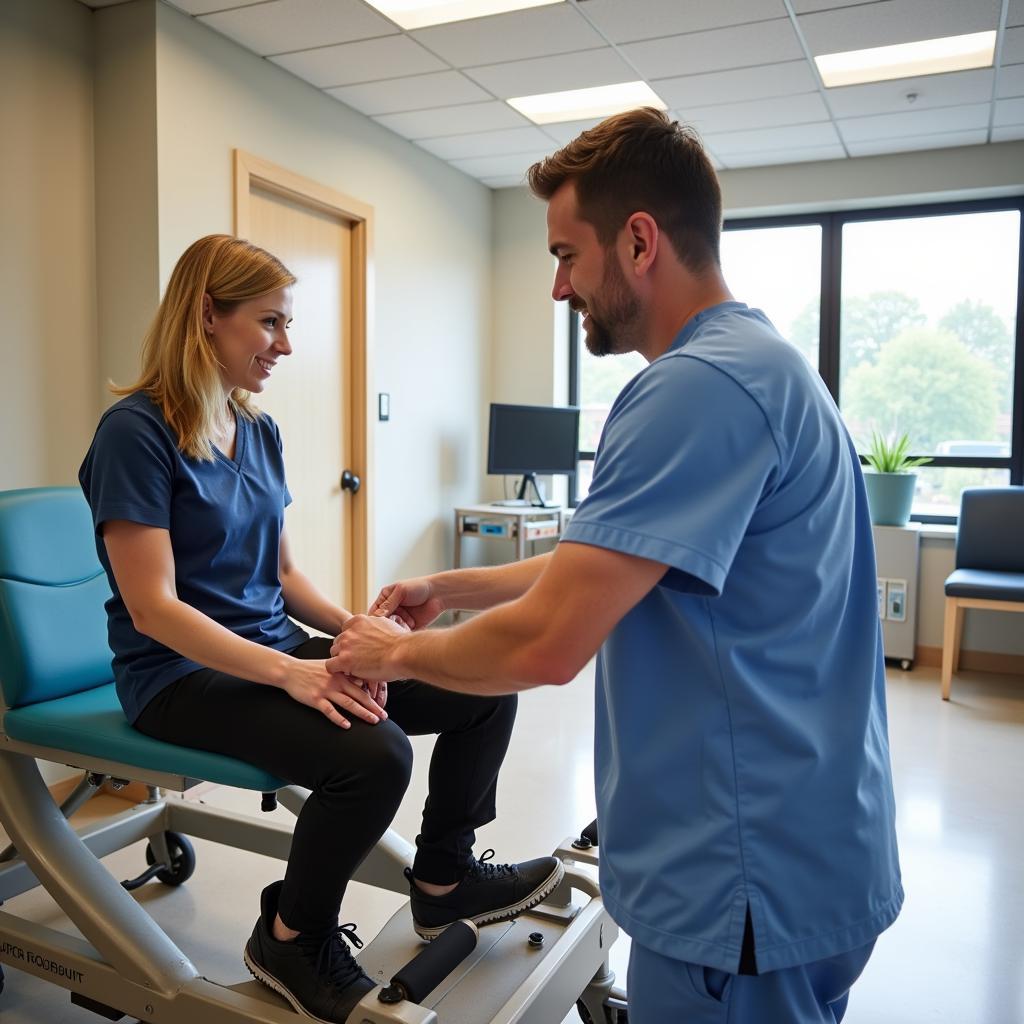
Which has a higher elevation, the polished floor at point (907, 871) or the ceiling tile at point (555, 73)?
the ceiling tile at point (555, 73)

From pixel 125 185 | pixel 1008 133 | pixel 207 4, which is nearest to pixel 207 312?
pixel 125 185

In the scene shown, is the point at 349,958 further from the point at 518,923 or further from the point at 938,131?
the point at 938,131

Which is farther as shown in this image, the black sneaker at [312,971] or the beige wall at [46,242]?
the beige wall at [46,242]

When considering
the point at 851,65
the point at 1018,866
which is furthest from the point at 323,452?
the point at 1018,866

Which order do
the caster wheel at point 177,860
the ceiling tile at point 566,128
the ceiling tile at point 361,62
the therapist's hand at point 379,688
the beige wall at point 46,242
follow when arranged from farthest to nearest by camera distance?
the ceiling tile at point 566,128 < the ceiling tile at point 361,62 < the beige wall at point 46,242 < the caster wheel at point 177,860 < the therapist's hand at point 379,688

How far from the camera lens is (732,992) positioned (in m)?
0.95

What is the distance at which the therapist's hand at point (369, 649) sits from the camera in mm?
1217

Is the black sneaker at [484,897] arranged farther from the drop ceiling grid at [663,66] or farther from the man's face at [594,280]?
the drop ceiling grid at [663,66]

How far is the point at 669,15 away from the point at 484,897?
9.04ft

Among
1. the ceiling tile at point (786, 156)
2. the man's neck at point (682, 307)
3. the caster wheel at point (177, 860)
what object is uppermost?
the ceiling tile at point (786, 156)

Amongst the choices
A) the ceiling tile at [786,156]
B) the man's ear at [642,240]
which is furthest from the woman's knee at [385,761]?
the ceiling tile at [786,156]

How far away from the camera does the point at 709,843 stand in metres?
0.95

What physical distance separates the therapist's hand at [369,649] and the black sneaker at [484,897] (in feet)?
1.63

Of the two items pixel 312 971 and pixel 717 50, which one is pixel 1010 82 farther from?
pixel 312 971
